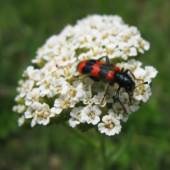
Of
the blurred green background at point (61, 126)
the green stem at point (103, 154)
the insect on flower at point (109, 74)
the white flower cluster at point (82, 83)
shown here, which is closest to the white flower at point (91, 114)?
the white flower cluster at point (82, 83)

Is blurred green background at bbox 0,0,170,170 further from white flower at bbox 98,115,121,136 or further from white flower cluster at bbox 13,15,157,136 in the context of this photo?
white flower at bbox 98,115,121,136

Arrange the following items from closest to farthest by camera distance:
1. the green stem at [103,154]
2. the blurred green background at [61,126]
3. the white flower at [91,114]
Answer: the white flower at [91,114], the green stem at [103,154], the blurred green background at [61,126]

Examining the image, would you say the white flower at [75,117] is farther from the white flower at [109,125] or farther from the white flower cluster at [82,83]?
the white flower at [109,125]

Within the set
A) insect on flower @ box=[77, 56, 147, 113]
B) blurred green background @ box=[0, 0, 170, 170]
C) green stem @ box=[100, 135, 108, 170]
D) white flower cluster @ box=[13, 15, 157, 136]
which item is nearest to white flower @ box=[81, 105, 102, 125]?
white flower cluster @ box=[13, 15, 157, 136]

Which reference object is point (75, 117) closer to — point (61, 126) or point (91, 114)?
point (91, 114)

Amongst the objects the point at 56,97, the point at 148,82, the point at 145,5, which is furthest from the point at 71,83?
the point at 145,5

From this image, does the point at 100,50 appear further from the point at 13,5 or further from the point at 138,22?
the point at 13,5
